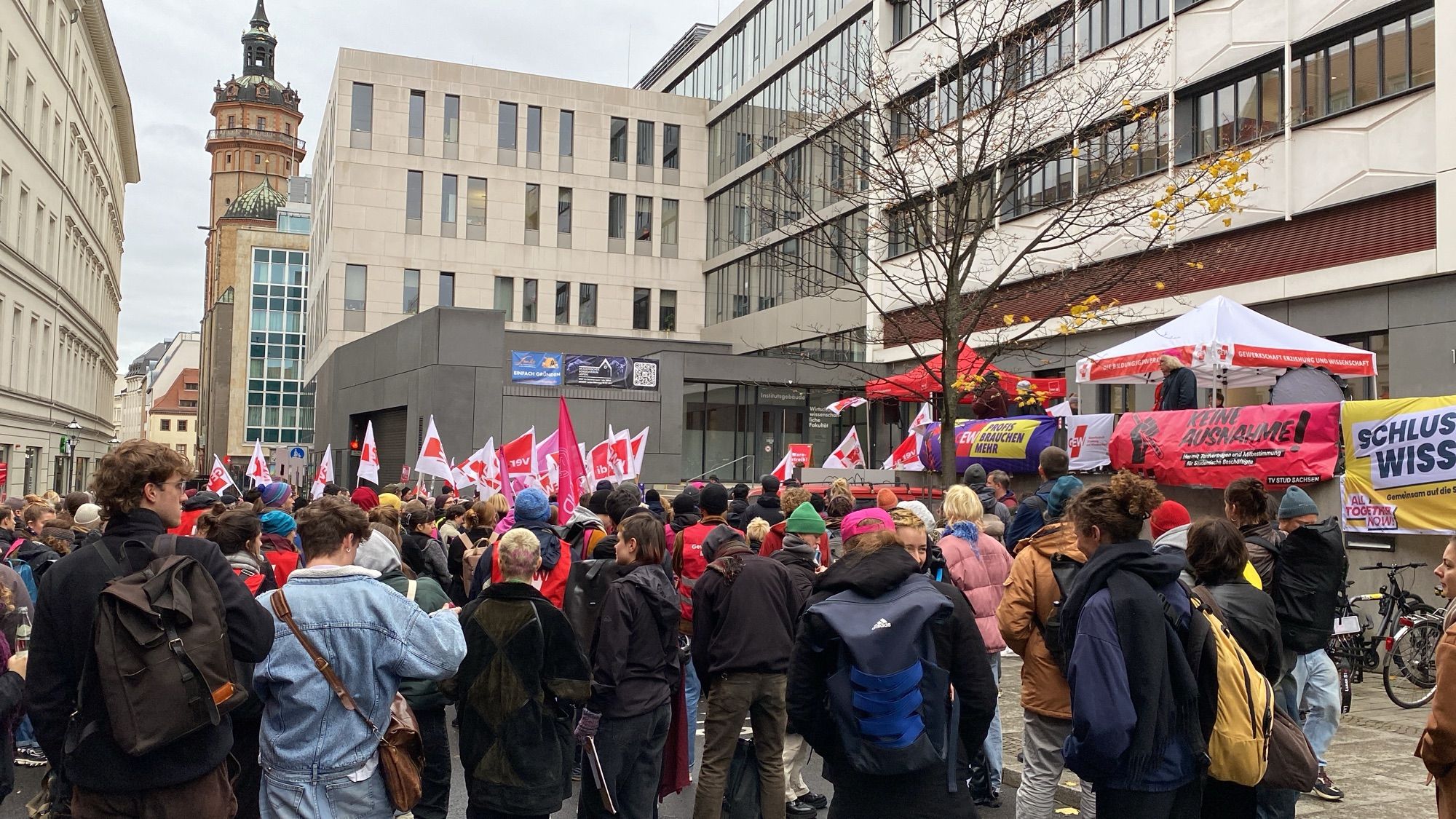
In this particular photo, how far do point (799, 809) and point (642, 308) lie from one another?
44288 millimetres

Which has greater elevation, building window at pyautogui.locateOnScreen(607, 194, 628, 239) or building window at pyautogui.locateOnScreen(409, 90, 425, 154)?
building window at pyautogui.locateOnScreen(409, 90, 425, 154)

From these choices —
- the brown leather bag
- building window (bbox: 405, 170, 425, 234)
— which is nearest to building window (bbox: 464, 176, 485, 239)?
building window (bbox: 405, 170, 425, 234)

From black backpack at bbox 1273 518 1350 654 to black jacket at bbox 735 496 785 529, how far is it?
14.3 ft

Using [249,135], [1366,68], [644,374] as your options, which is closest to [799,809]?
[1366,68]

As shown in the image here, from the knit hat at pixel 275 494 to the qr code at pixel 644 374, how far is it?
25662 mm

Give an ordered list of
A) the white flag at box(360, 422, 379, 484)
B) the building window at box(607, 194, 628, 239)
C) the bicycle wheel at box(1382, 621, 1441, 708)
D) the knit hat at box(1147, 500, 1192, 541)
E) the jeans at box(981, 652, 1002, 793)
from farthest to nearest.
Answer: the building window at box(607, 194, 628, 239) < the white flag at box(360, 422, 379, 484) < the bicycle wheel at box(1382, 621, 1441, 708) < the jeans at box(981, 652, 1002, 793) < the knit hat at box(1147, 500, 1192, 541)

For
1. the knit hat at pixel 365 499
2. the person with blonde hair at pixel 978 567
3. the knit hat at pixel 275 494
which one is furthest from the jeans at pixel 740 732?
the knit hat at pixel 275 494

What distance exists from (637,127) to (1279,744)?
4830 centimetres

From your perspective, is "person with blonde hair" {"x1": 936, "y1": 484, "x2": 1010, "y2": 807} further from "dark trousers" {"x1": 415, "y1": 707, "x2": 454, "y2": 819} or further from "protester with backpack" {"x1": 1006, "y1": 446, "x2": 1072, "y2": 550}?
"dark trousers" {"x1": 415, "y1": 707, "x2": 454, "y2": 819}

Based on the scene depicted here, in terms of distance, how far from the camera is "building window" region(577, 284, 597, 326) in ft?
162

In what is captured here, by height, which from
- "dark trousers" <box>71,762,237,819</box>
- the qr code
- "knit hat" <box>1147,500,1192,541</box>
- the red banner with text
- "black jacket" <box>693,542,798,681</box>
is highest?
the qr code

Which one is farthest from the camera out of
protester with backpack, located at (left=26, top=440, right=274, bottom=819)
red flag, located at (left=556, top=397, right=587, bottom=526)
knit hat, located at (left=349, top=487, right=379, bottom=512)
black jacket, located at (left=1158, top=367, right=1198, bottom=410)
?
black jacket, located at (left=1158, top=367, right=1198, bottom=410)

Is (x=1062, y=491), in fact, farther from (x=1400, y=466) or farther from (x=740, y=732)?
(x=1400, y=466)

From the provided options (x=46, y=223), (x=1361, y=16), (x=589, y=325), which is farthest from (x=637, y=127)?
(x=1361, y=16)
